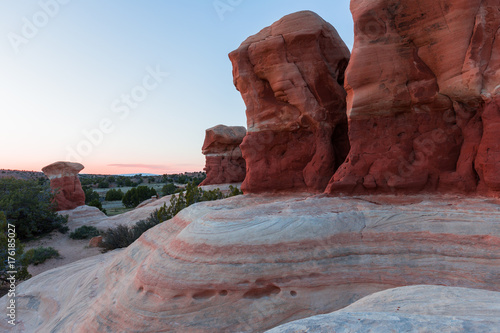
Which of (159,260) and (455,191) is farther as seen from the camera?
(455,191)

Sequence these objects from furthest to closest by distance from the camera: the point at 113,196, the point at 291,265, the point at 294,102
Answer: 1. the point at 113,196
2. the point at 294,102
3. the point at 291,265

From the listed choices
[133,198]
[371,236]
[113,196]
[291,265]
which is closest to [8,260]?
[291,265]

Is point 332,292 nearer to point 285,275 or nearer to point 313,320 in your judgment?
point 285,275

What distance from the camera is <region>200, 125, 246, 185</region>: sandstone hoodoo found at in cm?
2188

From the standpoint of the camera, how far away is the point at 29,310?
634 cm

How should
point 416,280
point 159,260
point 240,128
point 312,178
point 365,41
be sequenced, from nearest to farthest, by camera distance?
point 416,280
point 159,260
point 365,41
point 312,178
point 240,128

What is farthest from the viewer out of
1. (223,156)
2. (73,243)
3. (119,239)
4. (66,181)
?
(223,156)

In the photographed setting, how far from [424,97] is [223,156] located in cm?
1756

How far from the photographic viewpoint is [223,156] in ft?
73.8

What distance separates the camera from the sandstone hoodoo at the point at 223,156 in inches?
861

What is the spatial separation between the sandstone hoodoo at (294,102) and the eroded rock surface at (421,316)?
6.17 meters

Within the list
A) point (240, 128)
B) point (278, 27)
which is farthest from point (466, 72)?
point (240, 128)

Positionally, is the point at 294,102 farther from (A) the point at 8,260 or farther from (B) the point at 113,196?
(B) the point at 113,196

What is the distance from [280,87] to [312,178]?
108 inches
